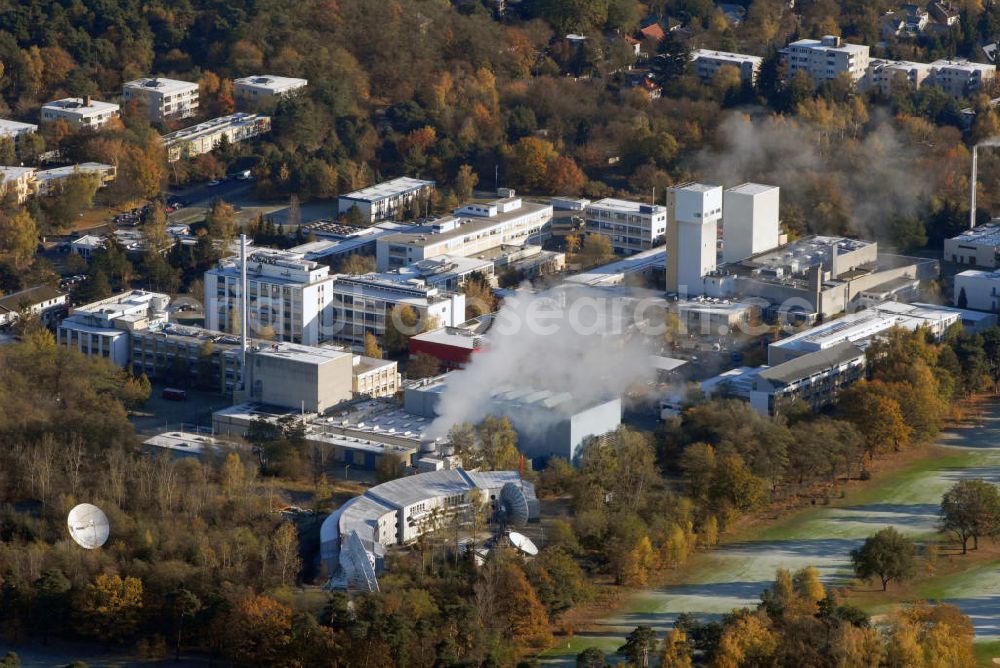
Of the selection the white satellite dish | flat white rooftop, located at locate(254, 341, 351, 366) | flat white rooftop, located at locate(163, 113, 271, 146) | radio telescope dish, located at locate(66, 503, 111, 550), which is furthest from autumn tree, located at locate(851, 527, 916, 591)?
flat white rooftop, located at locate(163, 113, 271, 146)

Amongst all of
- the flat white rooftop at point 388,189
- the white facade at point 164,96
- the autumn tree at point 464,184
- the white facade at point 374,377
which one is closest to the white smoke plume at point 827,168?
the autumn tree at point 464,184

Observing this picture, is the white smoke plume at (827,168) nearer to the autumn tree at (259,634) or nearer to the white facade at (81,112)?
the white facade at (81,112)

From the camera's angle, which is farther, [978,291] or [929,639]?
[978,291]

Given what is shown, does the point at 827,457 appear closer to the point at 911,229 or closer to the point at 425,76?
the point at 911,229

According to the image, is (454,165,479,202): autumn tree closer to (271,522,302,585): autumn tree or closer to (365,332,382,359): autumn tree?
(365,332,382,359): autumn tree

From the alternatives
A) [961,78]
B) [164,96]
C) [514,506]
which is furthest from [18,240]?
[961,78]

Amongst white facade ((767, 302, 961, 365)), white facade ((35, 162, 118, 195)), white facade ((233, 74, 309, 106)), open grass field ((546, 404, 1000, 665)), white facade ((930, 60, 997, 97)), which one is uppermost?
white facade ((930, 60, 997, 97))

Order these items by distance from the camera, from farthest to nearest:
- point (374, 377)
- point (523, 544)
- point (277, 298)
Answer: point (277, 298)
point (374, 377)
point (523, 544)

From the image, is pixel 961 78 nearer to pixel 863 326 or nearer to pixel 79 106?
pixel 863 326

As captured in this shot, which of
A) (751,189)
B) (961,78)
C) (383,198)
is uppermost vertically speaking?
(961,78)
